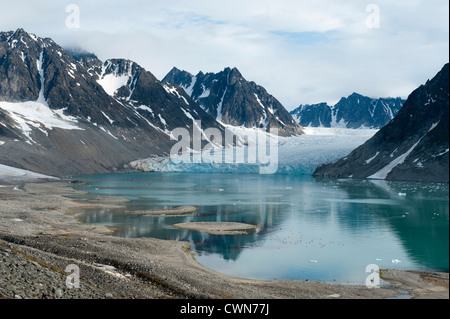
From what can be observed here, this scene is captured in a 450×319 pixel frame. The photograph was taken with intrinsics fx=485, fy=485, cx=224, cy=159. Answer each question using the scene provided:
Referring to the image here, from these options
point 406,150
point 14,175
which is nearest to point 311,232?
point 406,150

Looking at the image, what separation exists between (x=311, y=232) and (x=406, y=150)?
81648 mm

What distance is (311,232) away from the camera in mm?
47312

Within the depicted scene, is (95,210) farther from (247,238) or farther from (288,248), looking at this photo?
(288,248)

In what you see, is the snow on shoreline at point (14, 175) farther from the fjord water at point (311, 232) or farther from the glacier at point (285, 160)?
the glacier at point (285, 160)

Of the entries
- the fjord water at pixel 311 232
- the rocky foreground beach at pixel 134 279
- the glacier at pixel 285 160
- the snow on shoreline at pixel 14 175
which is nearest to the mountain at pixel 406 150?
the glacier at pixel 285 160

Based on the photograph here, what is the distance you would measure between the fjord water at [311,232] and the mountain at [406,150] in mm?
25001

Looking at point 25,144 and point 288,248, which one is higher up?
point 25,144

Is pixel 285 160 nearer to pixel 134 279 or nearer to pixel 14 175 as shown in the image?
pixel 14 175

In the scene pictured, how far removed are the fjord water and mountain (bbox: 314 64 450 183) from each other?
25.0 meters
